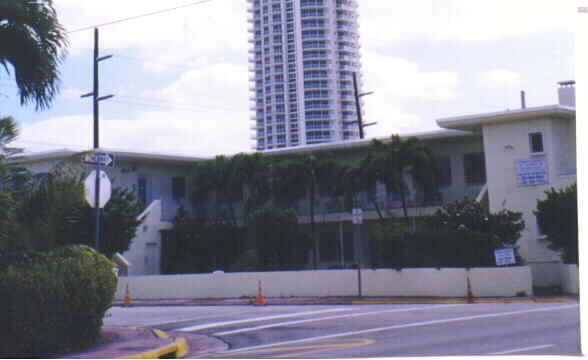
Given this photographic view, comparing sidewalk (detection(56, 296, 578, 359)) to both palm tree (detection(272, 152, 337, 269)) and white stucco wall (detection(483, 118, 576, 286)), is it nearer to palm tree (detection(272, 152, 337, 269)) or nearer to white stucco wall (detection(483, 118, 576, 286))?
white stucco wall (detection(483, 118, 576, 286))

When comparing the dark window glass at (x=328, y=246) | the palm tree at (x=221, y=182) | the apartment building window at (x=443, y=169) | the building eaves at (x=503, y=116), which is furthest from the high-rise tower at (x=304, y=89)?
the dark window glass at (x=328, y=246)

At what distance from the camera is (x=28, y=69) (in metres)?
11.8

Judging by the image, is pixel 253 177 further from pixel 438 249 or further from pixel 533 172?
pixel 533 172

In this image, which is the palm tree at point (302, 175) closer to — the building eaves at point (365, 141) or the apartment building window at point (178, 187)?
the building eaves at point (365, 141)

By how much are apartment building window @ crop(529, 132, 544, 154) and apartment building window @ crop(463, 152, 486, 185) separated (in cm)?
528

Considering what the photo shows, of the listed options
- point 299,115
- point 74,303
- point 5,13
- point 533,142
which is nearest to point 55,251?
point 74,303

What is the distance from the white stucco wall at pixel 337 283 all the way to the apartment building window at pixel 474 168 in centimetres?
876

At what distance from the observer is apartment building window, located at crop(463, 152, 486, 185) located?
29.8m

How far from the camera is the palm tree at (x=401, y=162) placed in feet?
90.9

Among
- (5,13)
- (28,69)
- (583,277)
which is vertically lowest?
(583,277)


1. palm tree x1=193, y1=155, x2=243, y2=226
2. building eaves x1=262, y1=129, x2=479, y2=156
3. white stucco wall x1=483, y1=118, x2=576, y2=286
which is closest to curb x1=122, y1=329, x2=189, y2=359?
white stucco wall x1=483, y1=118, x2=576, y2=286

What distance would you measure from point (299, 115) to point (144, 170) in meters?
18.9

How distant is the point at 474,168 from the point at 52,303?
22.3 metres

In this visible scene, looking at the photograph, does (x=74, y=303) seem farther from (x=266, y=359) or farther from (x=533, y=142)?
(x=533, y=142)
